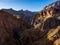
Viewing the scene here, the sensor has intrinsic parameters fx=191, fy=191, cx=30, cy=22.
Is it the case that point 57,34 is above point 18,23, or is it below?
below

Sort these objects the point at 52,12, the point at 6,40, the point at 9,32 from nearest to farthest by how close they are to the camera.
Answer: the point at 6,40 < the point at 9,32 < the point at 52,12

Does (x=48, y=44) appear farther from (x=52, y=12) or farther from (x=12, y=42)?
(x=52, y=12)

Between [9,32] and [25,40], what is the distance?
7.33 metres

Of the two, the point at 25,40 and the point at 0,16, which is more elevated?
the point at 0,16

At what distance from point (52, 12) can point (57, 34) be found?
96.8 meters

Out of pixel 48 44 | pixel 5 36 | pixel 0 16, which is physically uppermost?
pixel 0 16

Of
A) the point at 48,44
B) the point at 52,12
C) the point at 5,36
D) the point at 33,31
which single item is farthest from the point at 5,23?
the point at 52,12

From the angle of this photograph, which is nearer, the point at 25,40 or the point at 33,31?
the point at 25,40

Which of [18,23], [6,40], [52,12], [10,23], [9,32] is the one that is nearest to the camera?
[6,40]

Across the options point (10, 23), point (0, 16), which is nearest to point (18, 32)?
point (10, 23)

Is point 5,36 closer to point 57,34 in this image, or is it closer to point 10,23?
point 10,23

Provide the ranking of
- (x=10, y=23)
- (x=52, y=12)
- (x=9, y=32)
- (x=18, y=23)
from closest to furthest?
(x=9, y=32) → (x=10, y=23) → (x=18, y=23) → (x=52, y=12)

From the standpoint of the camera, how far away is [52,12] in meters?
185

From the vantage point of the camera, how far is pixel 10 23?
81000 mm
